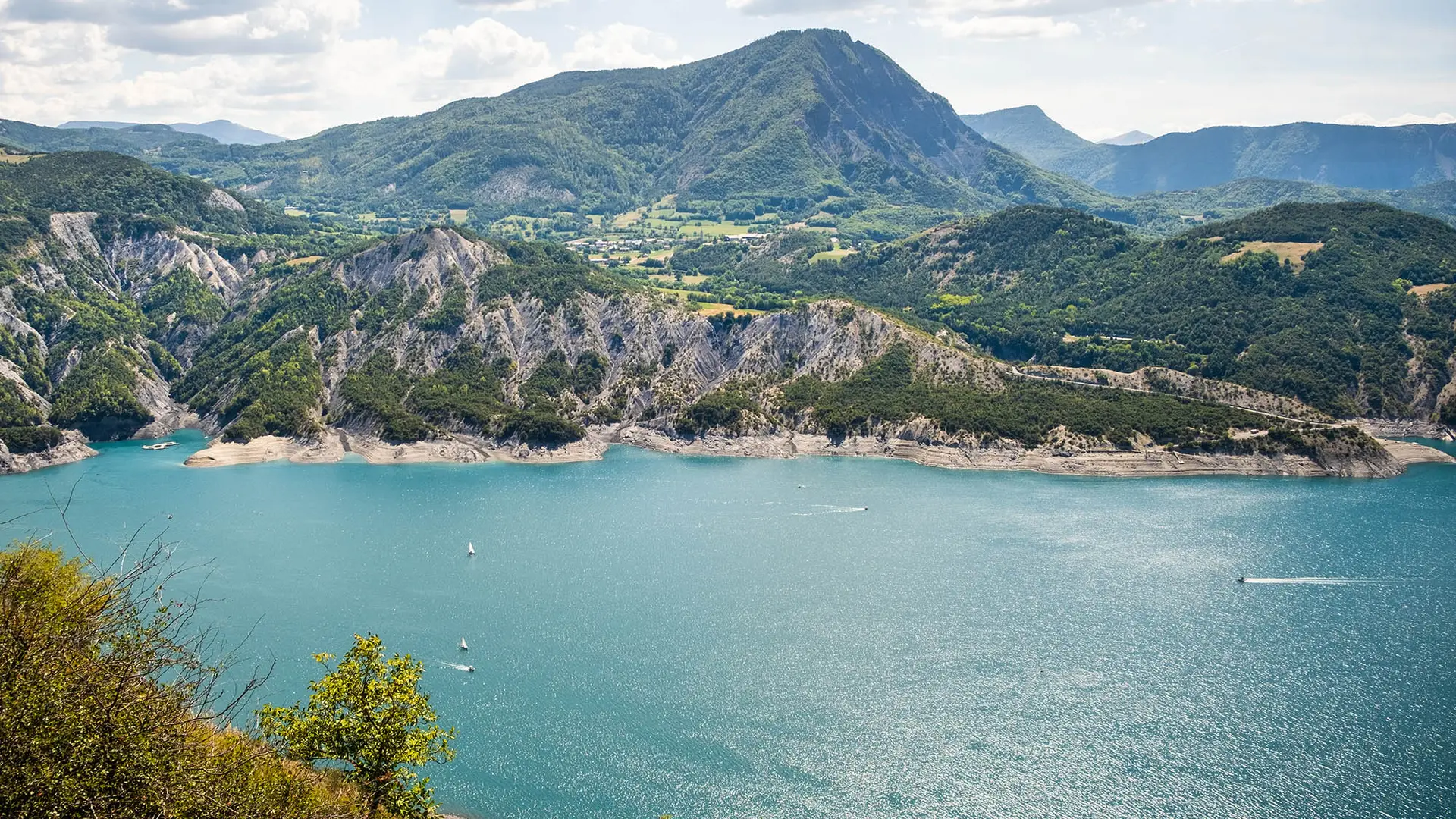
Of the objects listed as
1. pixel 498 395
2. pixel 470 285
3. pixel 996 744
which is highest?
pixel 470 285

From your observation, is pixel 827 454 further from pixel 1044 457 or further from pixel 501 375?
pixel 501 375

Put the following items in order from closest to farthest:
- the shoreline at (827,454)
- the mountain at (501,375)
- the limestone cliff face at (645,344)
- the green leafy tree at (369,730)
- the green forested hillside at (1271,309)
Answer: the green leafy tree at (369,730), the shoreline at (827,454), the mountain at (501,375), the green forested hillside at (1271,309), the limestone cliff face at (645,344)

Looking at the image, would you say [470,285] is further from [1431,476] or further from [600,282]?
[1431,476]

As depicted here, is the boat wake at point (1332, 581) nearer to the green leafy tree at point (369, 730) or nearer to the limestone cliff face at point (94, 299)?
the green leafy tree at point (369, 730)

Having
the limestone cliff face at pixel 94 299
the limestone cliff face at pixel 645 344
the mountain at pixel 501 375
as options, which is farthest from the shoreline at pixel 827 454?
the limestone cliff face at pixel 94 299

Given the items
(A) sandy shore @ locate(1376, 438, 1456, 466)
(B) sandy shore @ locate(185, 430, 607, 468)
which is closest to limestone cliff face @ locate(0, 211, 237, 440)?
(B) sandy shore @ locate(185, 430, 607, 468)

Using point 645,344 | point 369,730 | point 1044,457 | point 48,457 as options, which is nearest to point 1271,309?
point 1044,457

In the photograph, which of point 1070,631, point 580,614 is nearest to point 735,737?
point 580,614
